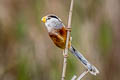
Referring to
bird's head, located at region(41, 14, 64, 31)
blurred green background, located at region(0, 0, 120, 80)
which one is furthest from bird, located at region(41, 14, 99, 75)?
blurred green background, located at region(0, 0, 120, 80)

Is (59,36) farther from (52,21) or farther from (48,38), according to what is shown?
(48,38)

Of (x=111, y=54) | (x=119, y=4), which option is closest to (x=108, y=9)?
(x=119, y=4)

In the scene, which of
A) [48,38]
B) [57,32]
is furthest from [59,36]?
[48,38]

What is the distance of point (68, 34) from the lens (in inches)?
34.7

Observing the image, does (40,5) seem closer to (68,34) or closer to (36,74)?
(36,74)

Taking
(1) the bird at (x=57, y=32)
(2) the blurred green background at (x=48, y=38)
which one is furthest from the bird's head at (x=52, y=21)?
(2) the blurred green background at (x=48, y=38)

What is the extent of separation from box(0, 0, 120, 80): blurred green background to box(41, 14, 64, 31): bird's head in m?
0.96

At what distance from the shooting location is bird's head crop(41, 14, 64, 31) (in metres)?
0.85

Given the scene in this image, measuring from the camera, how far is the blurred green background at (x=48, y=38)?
1871 millimetres

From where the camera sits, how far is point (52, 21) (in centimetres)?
86

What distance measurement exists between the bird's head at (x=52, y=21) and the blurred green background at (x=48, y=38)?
960mm

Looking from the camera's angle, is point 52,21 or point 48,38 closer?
point 52,21

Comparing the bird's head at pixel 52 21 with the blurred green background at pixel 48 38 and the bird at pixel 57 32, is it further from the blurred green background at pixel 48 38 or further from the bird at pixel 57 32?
the blurred green background at pixel 48 38

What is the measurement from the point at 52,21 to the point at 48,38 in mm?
1088
